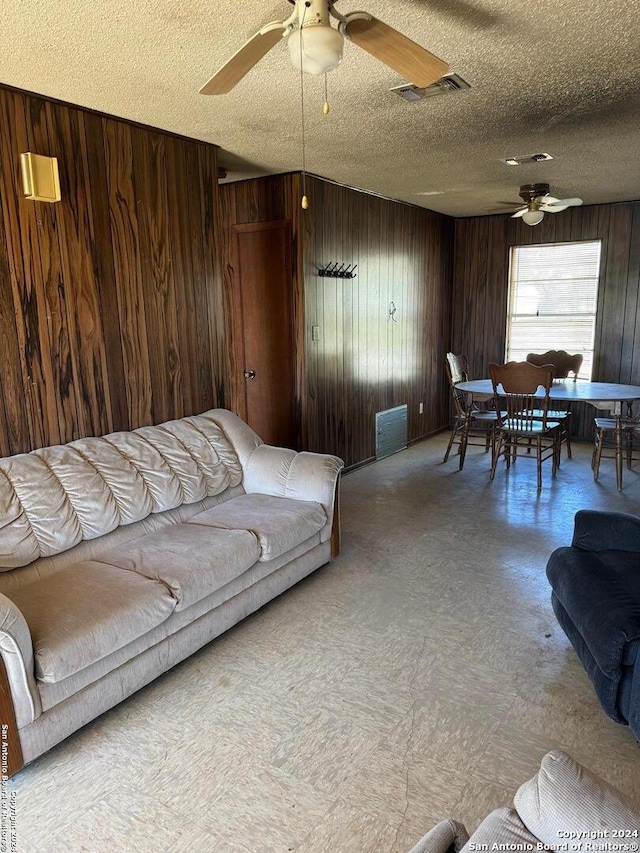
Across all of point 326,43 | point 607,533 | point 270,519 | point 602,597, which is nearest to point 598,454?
point 607,533

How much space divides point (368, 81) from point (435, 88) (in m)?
0.33

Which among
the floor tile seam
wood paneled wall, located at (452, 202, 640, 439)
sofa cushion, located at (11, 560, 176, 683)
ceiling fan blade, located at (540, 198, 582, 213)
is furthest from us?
wood paneled wall, located at (452, 202, 640, 439)

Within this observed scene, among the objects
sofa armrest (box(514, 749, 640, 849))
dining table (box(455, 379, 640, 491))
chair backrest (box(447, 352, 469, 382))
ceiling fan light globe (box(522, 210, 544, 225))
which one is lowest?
sofa armrest (box(514, 749, 640, 849))

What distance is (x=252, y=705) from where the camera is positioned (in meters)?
2.15

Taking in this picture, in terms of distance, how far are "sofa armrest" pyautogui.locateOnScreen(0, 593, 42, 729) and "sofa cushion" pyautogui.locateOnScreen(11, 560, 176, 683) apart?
51 mm

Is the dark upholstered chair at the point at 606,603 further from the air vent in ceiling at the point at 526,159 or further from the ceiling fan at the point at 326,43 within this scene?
the air vent in ceiling at the point at 526,159

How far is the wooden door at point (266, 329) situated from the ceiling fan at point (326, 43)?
8.55 feet

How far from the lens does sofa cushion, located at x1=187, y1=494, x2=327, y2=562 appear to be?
8.96 feet

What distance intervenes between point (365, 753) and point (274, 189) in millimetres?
3915

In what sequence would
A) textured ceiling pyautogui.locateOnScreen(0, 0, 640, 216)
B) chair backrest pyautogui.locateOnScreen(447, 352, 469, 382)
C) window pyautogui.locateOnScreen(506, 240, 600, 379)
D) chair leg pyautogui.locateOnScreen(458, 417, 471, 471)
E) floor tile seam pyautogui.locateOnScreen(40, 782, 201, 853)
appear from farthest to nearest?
window pyautogui.locateOnScreen(506, 240, 600, 379), chair backrest pyautogui.locateOnScreen(447, 352, 469, 382), chair leg pyautogui.locateOnScreen(458, 417, 471, 471), textured ceiling pyautogui.locateOnScreen(0, 0, 640, 216), floor tile seam pyautogui.locateOnScreen(40, 782, 201, 853)

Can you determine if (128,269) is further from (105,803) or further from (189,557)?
(105,803)

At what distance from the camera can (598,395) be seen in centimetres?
469

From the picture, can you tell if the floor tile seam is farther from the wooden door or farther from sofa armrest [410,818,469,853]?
the wooden door

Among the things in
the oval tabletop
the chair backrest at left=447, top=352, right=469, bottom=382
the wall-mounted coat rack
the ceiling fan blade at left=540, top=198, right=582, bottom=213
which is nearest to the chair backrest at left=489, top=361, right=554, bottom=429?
the oval tabletop
